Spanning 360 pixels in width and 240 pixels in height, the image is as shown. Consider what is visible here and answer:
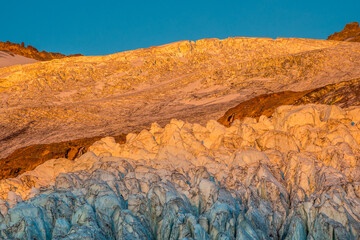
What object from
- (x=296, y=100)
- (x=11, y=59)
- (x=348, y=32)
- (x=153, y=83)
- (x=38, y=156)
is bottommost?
(x=38, y=156)

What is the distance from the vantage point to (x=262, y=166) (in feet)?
79.4

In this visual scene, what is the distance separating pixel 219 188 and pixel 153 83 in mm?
62771

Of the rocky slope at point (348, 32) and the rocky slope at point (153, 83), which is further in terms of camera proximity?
the rocky slope at point (348, 32)

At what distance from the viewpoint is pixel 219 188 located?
22125mm

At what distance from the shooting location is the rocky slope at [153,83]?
68.9 meters

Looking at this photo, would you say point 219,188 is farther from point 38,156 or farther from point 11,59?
point 11,59

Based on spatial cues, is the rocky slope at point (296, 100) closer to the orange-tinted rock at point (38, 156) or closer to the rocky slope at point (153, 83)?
the rocky slope at point (153, 83)

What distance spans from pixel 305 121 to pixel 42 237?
16.9m

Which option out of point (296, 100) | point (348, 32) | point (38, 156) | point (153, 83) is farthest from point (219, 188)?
point (348, 32)

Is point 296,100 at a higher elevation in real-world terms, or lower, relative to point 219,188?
higher

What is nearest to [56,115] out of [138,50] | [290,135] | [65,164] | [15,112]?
[15,112]

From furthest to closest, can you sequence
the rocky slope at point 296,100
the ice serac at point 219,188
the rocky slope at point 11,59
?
the rocky slope at point 11,59 → the rocky slope at point 296,100 → the ice serac at point 219,188

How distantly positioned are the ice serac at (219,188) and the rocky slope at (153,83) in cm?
3005

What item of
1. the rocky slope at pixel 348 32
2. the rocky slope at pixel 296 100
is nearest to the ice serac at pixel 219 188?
the rocky slope at pixel 296 100
